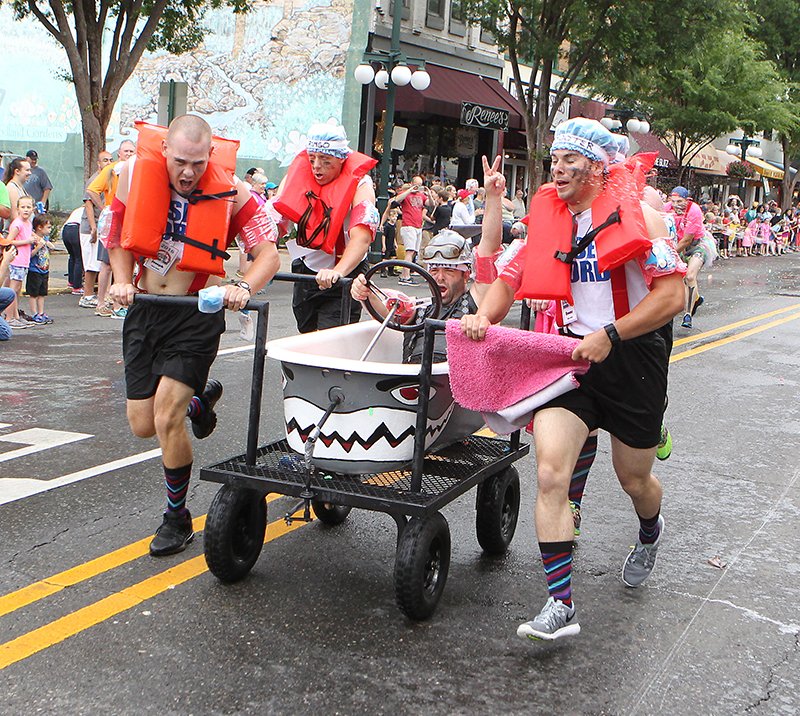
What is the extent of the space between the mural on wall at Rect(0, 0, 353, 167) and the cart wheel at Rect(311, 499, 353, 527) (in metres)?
24.2

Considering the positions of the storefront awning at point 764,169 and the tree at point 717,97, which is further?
the storefront awning at point 764,169

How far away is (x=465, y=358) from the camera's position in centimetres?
416

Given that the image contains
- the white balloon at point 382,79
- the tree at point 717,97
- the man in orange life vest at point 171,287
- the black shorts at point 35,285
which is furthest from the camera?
the tree at point 717,97

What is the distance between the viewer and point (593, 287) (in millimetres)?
4164

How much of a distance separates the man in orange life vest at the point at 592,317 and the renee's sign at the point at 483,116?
83.5 ft

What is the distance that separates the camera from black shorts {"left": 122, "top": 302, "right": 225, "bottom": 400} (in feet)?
15.3

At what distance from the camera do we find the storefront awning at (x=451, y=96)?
2797 centimetres

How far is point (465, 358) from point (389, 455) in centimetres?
48

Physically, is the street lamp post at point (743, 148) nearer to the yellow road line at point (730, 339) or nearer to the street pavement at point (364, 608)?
the yellow road line at point (730, 339)

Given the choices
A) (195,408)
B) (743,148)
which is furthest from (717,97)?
(195,408)

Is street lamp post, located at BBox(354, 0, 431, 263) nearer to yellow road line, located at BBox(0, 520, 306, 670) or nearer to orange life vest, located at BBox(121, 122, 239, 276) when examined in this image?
orange life vest, located at BBox(121, 122, 239, 276)

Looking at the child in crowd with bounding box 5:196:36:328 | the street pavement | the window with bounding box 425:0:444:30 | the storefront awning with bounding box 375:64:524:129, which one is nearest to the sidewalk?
the child in crowd with bounding box 5:196:36:328

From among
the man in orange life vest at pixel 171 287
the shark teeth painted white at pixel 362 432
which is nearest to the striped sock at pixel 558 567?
the shark teeth painted white at pixel 362 432

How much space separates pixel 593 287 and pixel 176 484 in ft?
6.47
